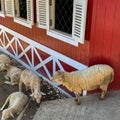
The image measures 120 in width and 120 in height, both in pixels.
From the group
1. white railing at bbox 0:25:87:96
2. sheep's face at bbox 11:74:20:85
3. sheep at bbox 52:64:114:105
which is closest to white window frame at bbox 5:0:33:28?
white railing at bbox 0:25:87:96

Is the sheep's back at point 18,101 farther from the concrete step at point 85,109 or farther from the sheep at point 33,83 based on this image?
the concrete step at point 85,109

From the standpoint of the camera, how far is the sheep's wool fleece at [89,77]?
503 centimetres

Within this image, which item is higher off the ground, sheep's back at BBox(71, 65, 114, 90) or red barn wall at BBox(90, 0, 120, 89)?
→ red barn wall at BBox(90, 0, 120, 89)

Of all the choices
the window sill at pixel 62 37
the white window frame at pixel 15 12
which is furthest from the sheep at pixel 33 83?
the white window frame at pixel 15 12

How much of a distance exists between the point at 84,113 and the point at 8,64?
3073 millimetres

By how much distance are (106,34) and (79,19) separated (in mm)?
598

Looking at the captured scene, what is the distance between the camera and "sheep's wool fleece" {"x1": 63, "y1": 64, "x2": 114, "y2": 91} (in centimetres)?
503

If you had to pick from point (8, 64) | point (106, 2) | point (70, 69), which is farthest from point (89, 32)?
point (8, 64)

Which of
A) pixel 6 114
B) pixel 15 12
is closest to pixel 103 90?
pixel 6 114

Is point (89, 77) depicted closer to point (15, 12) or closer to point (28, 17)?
point (28, 17)

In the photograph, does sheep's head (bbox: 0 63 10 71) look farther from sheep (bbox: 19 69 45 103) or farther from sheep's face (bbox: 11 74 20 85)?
sheep (bbox: 19 69 45 103)

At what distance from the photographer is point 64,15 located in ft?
20.4

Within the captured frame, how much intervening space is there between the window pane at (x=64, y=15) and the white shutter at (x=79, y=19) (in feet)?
2.07

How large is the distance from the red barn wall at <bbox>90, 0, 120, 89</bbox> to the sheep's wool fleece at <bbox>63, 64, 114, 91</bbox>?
0.31 meters
